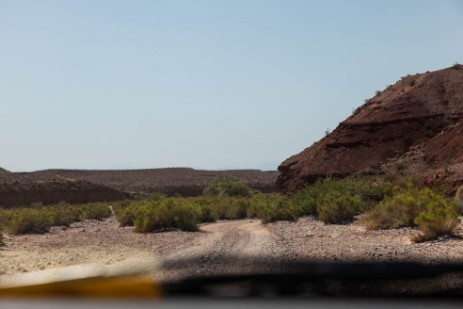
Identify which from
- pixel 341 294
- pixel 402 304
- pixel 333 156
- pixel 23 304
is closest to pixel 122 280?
pixel 23 304

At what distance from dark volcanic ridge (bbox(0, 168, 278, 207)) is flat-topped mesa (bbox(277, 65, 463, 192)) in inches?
827

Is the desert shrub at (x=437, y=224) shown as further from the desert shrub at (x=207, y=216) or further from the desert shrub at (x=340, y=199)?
the desert shrub at (x=207, y=216)

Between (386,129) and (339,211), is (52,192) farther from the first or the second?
(339,211)

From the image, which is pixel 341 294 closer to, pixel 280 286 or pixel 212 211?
pixel 280 286

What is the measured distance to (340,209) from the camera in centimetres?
2597

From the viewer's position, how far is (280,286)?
155 inches

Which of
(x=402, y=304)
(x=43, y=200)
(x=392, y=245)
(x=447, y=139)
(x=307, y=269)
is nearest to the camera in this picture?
(x=402, y=304)

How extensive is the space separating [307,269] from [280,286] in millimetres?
352

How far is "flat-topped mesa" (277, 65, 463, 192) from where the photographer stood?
39844 millimetres

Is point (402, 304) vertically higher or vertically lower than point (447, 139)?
lower

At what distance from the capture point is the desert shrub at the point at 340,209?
25.8 metres

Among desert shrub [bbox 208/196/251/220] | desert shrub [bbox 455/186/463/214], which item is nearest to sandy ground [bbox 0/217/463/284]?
desert shrub [bbox 455/186/463/214]

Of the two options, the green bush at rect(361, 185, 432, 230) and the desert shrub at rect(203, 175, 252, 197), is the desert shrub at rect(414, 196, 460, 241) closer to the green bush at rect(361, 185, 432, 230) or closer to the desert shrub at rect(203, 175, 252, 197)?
the green bush at rect(361, 185, 432, 230)

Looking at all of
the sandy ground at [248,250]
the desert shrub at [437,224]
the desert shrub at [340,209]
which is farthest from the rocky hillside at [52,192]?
the desert shrub at [437,224]
